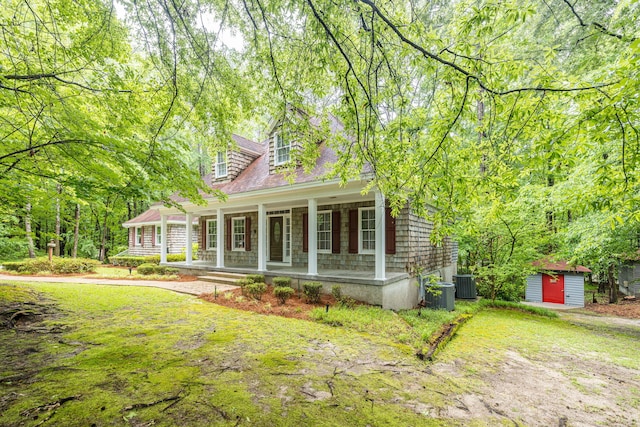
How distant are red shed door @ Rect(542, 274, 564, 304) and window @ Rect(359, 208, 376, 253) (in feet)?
34.5

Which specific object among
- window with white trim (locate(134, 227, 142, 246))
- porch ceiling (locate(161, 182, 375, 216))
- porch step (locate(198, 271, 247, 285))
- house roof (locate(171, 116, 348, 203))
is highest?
house roof (locate(171, 116, 348, 203))

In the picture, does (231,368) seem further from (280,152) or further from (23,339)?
(280,152)

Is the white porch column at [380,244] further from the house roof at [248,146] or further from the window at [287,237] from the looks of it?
the house roof at [248,146]

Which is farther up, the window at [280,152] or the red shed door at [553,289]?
the window at [280,152]

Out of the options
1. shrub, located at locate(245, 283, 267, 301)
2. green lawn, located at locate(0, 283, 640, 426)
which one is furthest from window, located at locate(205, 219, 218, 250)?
green lawn, located at locate(0, 283, 640, 426)

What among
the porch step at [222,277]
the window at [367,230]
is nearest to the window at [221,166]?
the porch step at [222,277]

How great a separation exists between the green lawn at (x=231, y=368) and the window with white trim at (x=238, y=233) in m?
6.49

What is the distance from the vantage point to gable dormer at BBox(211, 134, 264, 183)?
A: 11.9m

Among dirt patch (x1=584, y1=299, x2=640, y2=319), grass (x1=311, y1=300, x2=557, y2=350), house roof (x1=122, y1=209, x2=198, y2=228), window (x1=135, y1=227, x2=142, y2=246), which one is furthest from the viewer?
window (x1=135, y1=227, x2=142, y2=246)

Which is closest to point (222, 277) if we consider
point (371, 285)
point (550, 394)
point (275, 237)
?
point (275, 237)

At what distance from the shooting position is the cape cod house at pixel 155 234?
59.4 feet

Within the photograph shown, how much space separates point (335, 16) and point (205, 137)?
3427 mm

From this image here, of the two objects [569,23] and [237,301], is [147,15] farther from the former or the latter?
[569,23]

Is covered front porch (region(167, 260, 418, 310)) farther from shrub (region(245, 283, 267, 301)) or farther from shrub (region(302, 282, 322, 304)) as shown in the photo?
shrub (region(245, 283, 267, 301))
